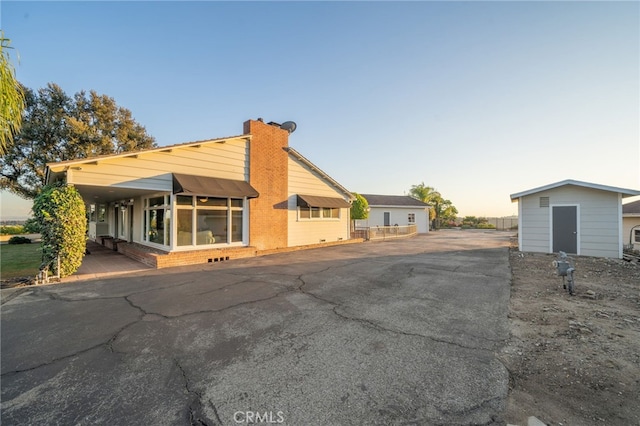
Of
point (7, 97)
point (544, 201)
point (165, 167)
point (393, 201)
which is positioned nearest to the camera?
point (7, 97)

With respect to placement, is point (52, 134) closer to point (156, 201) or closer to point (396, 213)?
point (156, 201)

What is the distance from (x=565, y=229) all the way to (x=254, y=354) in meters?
15.7

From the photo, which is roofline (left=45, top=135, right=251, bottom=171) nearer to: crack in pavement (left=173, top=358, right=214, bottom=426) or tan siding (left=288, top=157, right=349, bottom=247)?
tan siding (left=288, top=157, right=349, bottom=247)

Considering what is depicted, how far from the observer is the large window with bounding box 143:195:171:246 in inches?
393

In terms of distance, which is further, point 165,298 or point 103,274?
point 103,274

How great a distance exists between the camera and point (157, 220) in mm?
Answer: 10766

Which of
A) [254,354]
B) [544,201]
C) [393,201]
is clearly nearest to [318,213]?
[544,201]

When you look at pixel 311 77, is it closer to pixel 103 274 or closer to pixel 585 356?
pixel 103 274

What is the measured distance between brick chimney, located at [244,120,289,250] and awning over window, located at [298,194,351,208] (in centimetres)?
94

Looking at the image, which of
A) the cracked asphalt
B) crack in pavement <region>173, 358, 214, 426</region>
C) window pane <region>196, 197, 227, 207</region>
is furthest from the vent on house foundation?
crack in pavement <region>173, 358, 214, 426</region>

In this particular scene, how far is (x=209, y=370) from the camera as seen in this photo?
2883 millimetres

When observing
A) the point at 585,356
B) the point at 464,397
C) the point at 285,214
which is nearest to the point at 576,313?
the point at 585,356

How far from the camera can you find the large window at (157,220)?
9977 millimetres

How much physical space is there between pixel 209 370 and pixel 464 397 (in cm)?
272
